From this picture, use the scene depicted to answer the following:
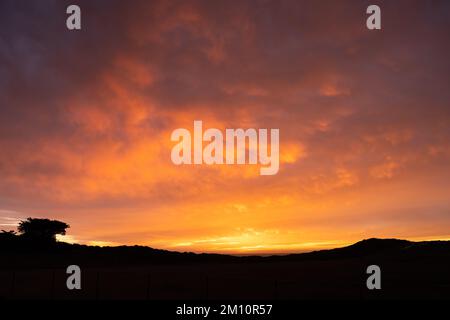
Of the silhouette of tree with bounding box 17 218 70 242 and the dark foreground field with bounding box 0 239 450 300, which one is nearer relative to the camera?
the dark foreground field with bounding box 0 239 450 300

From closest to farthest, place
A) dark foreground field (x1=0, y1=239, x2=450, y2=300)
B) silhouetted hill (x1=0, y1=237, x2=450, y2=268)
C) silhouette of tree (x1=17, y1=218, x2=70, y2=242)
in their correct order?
dark foreground field (x1=0, y1=239, x2=450, y2=300) → silhouetted hill (x1=0, y1=237, x2=450, y2=268) → silhouette of tree (x1=17, y1=218, x2=70, y2=242)

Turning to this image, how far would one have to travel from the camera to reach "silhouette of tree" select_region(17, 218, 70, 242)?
130012mm

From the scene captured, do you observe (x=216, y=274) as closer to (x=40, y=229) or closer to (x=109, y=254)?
(x=109, y=254)

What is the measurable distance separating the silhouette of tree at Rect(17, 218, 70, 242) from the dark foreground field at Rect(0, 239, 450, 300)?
524cm

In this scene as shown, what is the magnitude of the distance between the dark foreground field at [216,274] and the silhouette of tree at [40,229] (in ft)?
17.2

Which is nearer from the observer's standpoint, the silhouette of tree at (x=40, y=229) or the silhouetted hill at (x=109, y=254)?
the silhouetted hill at (x=109, y=254)

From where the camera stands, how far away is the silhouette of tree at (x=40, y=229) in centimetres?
13001

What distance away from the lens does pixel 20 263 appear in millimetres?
96438

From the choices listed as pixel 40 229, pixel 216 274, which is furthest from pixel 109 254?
pixel 216 274

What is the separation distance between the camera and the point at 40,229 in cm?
13175

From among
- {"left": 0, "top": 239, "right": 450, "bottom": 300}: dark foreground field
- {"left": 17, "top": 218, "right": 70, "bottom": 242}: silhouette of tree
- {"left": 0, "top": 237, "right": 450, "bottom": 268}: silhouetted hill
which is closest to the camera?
{"left": 0, "top": 239, "right": 450, "bottom": 300}: dark foreground field
